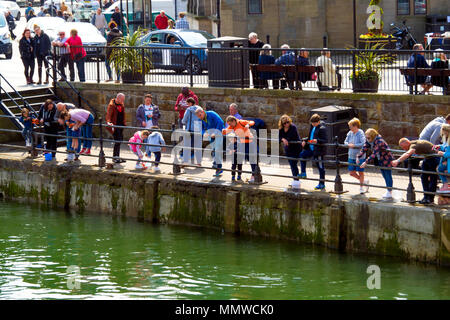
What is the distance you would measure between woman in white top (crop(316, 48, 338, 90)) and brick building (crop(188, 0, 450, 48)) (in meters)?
13.8

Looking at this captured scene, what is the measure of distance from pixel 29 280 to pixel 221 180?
4.60 metres

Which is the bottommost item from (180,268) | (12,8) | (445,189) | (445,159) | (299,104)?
(180,268)

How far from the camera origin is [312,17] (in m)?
36.2

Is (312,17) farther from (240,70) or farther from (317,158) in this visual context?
(317,158)

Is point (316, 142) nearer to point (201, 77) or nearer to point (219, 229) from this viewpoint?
point (219, 229)

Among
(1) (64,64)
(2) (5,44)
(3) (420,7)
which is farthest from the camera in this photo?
(2) (5,44)

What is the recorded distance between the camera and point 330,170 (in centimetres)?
2098

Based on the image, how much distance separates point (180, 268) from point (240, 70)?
23.5ft

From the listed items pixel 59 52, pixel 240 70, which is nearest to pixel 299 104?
pixel 240 70

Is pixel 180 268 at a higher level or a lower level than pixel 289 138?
lower

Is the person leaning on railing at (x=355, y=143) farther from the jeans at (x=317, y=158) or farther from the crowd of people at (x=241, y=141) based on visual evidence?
the jeans at (x=317, y=158)

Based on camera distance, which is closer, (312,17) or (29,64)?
(29,64)

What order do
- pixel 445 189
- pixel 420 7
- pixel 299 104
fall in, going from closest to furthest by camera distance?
pixel 445 189 → pixel 299 104 → pixel 420 7
